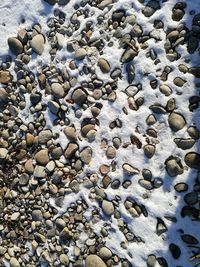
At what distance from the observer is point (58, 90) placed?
4.17 meters

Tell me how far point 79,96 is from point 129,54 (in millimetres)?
571

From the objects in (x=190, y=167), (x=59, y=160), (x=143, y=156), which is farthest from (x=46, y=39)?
(x=190, y=167)

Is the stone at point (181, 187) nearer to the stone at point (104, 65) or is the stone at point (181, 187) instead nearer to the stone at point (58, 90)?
the stone at point (104, 65)

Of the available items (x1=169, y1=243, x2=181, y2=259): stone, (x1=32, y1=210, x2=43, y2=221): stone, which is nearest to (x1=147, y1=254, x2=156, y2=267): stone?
(x1=169, y1=243, x2=181, y2=259): stone

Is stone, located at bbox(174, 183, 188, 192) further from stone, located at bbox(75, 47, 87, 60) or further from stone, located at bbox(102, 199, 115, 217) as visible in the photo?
stone, located at bbox(75, 47, 87, 60)

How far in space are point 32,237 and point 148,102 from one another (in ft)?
5.25

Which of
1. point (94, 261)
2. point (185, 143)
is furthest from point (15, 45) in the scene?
point (94, 261)

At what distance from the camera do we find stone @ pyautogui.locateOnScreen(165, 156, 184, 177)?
3.71 metres

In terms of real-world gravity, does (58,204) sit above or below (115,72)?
below

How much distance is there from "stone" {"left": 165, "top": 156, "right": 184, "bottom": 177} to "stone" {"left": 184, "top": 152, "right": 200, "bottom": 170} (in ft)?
0.22

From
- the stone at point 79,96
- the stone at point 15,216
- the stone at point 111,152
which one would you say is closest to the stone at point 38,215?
the stone at point 15,216

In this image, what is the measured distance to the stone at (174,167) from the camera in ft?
12.2

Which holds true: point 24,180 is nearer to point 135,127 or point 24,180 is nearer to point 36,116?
point 36,116

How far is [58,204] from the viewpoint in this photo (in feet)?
13.5
